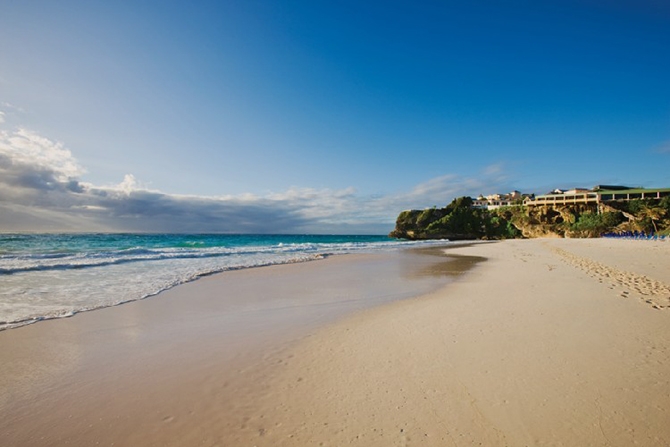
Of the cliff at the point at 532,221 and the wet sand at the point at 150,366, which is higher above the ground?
the cliff at the point at 532,221

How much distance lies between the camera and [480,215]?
79.5 metres

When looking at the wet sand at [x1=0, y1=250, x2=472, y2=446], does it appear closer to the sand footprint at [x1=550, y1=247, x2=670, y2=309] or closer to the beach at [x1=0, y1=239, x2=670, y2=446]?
the beach at [x1=0, y1=239, x2=670, y2=446]

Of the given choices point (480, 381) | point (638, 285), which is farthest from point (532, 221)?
point (480, 381)

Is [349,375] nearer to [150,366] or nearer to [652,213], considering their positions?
[150,366]

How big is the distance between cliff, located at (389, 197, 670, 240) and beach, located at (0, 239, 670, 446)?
64.2 metres

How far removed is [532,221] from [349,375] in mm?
78662

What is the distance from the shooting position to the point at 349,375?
13.4 feet

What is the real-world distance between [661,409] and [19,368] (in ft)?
28.1

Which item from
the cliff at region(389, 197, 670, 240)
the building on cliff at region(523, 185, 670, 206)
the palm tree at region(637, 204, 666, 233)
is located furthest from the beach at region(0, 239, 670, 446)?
the building on cliff at region(523, 185, 670, 206)

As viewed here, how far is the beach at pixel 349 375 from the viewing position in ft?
9.78

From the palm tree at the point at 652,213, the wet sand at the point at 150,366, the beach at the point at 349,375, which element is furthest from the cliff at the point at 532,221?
the wet sand at the point at 150,366

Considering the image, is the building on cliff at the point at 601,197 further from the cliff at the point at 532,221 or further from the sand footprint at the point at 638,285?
the sand footprint at the point at 638,285

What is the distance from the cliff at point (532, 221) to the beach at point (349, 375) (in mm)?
64228

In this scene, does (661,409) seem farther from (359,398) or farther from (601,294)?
(601,294)
